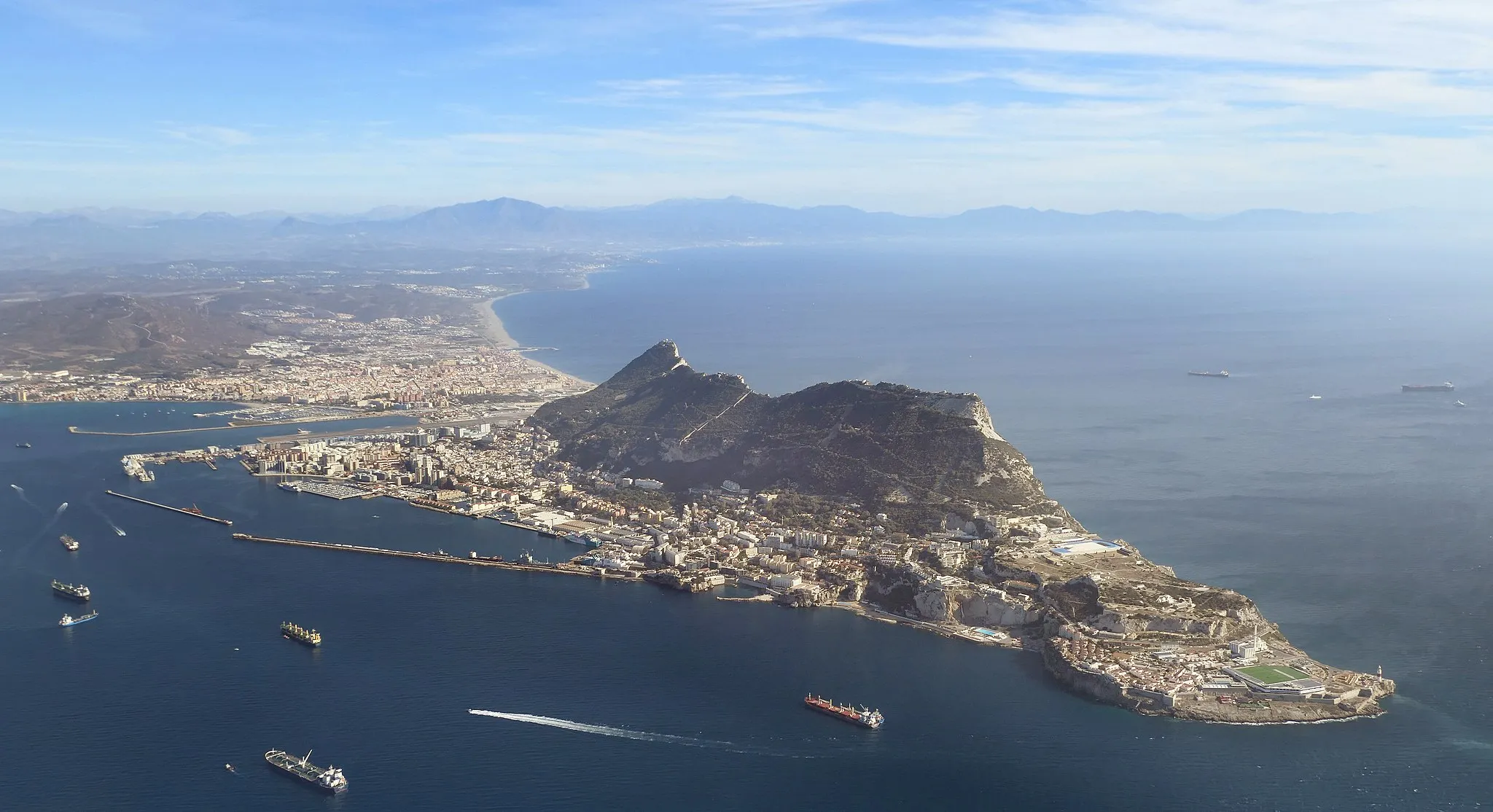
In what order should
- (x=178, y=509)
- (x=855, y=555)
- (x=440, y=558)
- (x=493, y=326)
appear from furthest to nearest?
(x=493, y=326) → (x=178, y=509) → (x=440, y=558) → (x=855, y=555)

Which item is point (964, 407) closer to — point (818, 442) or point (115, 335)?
point (818, 442)

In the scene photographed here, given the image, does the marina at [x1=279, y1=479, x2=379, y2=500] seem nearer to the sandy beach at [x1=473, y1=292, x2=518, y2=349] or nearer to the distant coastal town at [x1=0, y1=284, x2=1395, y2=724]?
the distant coastal town at [x1=0, y1=284, x2=1395, y2=724]

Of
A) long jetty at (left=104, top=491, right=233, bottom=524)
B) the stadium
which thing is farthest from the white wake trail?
long jetty at (left=104, top=491, right=233, bottom=524)

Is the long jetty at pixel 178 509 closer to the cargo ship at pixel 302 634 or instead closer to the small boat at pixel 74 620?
the small boat at pixel 74 620

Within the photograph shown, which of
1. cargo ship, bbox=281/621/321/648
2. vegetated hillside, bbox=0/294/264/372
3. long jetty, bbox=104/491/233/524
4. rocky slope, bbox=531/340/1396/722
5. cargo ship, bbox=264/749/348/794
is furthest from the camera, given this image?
vegetated hillside, bbox=0/294/264/372

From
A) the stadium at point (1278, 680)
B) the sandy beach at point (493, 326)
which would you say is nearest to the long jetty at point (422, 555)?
the stadium at point (1278, 680)

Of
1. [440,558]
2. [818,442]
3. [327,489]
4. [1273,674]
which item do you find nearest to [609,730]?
[440,558]
